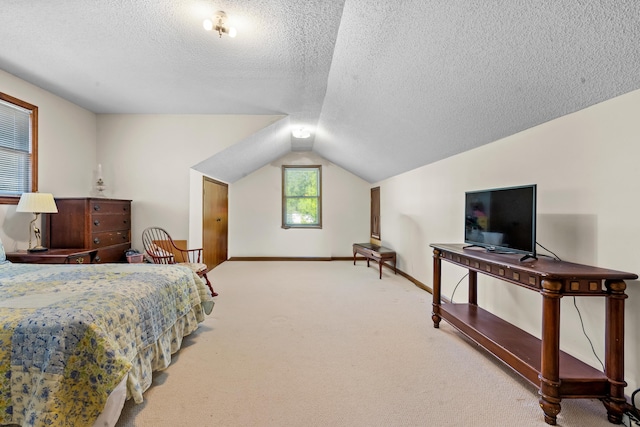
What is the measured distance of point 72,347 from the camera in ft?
4.21

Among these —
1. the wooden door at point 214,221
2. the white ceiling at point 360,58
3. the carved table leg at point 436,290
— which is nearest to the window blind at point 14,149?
the white ceiling at point 360,58

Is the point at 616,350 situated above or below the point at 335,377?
above

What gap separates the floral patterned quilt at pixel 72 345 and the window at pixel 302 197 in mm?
4646

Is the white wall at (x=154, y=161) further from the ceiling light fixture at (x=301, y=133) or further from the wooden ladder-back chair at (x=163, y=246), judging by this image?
the ceiling light fixture at (x=301, y=133)

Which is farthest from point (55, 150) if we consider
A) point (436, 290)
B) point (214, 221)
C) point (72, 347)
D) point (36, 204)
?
point (436, 290)

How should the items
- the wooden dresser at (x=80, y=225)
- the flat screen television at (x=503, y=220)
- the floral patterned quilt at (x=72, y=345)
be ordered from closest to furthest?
the floral patterned quilt at (x=72, y=345), the flat screen television at (x=503, y=220), the wooden dresser at (x=80, y=225)

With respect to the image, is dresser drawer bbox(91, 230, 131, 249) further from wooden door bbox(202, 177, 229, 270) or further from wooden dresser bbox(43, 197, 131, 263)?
wooden door bbox(202, 177, 229, 270)

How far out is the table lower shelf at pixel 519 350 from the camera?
1542 mm

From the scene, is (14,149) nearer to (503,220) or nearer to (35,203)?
(35,203)

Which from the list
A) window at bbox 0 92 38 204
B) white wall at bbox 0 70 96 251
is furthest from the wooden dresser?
window at bbox 0 92 38 204

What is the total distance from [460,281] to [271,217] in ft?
14.0

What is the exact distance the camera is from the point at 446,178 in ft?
11.4

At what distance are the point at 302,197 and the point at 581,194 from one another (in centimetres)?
514

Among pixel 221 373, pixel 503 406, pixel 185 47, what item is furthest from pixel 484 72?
Answer: pixel 221 373
